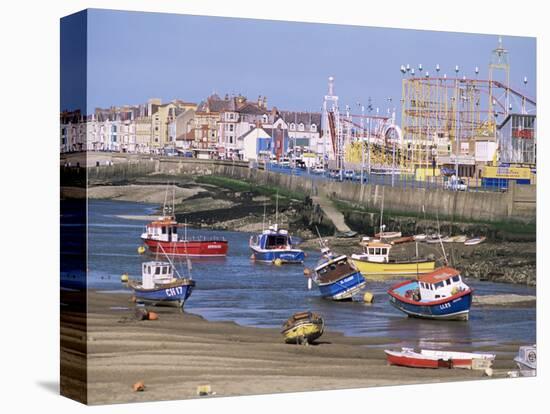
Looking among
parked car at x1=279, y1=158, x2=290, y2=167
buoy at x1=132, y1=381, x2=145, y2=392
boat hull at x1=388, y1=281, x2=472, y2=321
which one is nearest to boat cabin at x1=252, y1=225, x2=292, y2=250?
parked car at x1=279, y1=158, x2=290, y2=167

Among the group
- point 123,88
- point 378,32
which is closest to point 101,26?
point 123,88

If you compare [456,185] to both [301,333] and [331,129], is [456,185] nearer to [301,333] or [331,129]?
[331,129]

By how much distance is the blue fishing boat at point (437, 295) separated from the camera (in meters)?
20.2

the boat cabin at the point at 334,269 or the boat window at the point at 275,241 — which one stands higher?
the boat window at the point at 275,241

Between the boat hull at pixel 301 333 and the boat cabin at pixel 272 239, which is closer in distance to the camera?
the boat hull at pixel 301 333

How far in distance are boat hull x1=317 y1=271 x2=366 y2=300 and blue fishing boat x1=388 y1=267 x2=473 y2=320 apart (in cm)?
46

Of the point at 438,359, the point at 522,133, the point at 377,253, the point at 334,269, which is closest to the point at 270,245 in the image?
the point at 334,269

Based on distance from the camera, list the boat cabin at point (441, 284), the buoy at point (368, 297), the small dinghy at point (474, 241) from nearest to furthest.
Answer: the buoy at point (368, 297) < the boat cabin at point (441, 284) < the small dinghy at point (474, 241)

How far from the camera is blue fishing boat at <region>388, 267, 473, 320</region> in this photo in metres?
20.2

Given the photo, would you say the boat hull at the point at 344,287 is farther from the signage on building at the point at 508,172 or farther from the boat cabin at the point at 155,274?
the signage on building at the point at 508,172

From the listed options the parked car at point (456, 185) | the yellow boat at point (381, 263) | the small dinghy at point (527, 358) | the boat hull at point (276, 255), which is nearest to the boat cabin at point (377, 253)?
the yellow boat at point (381, 263)

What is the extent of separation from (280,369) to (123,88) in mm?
3880

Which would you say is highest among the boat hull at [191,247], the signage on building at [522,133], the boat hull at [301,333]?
the signage on building at [522,133]

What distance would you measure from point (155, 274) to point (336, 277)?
254 centimetres
